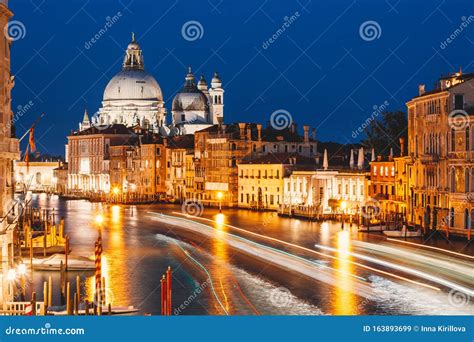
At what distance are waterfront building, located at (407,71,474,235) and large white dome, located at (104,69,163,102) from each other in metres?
39.4

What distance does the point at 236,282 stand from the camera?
1591 cm

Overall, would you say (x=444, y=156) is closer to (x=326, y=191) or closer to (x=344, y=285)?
(x=344, y=285)

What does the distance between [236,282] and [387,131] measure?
21934 millimetres

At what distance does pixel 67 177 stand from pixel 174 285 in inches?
2023

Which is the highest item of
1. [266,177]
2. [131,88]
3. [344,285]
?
[131,88]

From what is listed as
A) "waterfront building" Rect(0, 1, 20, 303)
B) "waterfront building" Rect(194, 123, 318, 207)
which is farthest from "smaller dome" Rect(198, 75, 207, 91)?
"waterfront building" Rect(0, 1, 20, 303)

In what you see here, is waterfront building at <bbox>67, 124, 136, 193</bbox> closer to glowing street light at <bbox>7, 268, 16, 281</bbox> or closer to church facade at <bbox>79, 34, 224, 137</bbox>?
church facade at <bbox>79, 34, 224, 137</bbox>

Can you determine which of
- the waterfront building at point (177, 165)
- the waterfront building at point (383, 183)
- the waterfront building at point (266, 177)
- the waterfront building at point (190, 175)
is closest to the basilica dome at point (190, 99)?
the waterfront building at point (177, 165)

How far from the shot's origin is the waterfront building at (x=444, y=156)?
2206cm

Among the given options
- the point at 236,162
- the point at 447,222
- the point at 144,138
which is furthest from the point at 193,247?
the point at 144,138

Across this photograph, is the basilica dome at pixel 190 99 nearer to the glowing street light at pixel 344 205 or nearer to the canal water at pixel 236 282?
the glowing street light at pixel 344 205

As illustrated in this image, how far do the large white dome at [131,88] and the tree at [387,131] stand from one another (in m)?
28.1

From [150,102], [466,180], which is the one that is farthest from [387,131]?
[150,102]

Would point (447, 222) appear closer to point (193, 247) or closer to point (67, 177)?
point (193, 247)
